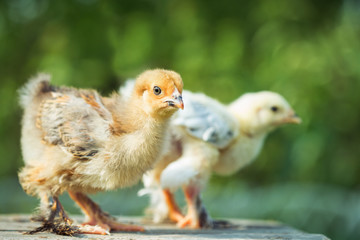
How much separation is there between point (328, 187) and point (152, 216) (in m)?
2.75

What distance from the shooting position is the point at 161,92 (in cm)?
241

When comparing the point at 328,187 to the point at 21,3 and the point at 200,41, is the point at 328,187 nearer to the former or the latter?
the point at 200,41

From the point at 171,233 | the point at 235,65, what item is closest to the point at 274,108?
the point at 171,233

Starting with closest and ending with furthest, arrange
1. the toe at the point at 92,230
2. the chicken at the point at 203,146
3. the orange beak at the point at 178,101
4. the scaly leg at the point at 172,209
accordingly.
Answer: the orange beak at the point at 178,101, the toe at the point at 92,230, the chicken at the point at 203,146, the scaly leg at the point at 172,209

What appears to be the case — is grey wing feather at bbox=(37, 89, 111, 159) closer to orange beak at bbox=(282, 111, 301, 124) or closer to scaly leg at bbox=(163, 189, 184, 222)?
scaly leg at bbox=(163, 189, 184, 222)

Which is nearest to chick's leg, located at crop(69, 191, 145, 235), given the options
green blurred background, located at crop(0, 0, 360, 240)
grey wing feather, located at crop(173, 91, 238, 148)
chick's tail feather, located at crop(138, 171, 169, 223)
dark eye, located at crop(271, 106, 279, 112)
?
chick's tail feather, located at crop(138, 171, 169, 223)

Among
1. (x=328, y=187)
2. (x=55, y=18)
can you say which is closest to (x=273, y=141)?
(x=328, y=187)

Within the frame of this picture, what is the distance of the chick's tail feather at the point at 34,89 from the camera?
9.73 ft

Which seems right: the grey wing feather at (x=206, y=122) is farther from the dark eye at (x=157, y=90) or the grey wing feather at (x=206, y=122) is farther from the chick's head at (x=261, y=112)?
the dark eye at (x=157, y=90)

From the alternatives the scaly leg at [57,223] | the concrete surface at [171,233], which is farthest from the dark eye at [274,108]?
the scaly leg at [57,223]

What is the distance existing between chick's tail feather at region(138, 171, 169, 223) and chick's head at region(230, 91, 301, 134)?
82 cm

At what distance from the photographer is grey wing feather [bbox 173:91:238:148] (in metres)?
3.23

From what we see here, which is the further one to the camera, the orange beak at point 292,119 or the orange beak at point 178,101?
the orange beak at point 292,119

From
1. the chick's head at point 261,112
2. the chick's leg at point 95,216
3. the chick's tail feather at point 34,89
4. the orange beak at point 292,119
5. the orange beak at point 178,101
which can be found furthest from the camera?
the orange beak at point 292,119
